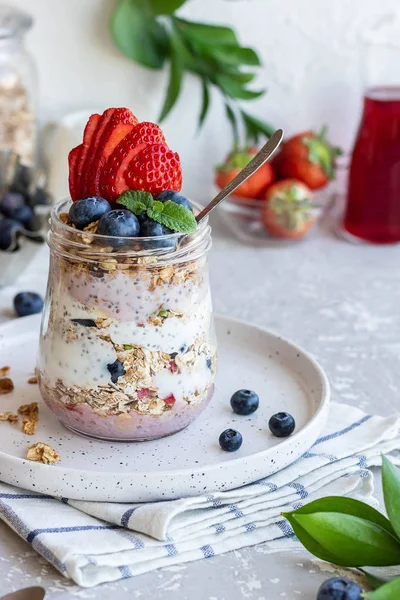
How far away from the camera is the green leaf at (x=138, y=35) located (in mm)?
1646

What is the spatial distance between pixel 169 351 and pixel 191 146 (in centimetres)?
95

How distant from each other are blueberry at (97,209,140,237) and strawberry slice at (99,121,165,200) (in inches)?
1.5

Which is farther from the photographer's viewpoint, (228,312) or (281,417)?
(228,312)

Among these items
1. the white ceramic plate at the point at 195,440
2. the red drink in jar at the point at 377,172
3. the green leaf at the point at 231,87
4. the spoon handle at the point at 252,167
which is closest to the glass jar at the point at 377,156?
the red drink in jar at the point at 377,172

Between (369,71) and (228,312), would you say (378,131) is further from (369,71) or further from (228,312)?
(228,312)

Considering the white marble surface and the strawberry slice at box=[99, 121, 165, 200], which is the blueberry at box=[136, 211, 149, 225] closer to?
the strawberry slice at box=[99, 121, 165, 200]

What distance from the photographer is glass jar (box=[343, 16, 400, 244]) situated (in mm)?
1608

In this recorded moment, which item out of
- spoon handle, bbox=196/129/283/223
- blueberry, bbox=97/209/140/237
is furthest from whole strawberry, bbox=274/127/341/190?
blueberry, bbox=97/209/140/237

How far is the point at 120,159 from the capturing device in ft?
2.95

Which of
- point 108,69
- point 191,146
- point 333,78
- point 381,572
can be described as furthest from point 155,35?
point 381,572

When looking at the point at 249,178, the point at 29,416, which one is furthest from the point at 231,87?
the point at 29,416

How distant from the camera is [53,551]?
31.5 inches

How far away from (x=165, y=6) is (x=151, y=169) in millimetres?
822

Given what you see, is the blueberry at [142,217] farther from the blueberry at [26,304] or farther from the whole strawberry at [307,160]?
the whole strawberry at [307,160]
